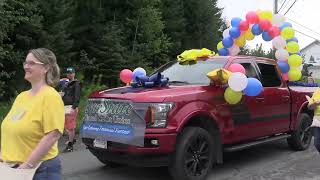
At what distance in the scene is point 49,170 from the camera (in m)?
3.75

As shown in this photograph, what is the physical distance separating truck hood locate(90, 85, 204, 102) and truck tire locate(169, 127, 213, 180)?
1.73 feet

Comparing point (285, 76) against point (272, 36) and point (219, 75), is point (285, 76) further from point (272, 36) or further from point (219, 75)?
point (219, 75)

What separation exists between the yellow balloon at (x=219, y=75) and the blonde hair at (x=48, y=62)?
3842 millimetres

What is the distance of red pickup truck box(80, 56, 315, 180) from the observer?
6.52 m

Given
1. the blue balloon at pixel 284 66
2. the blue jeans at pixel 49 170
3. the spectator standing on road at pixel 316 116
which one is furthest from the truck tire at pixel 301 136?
the blue jeans at pixel 49 170

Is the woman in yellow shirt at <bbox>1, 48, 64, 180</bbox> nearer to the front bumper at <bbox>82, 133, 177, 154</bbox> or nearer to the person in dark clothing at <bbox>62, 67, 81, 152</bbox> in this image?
the front bumper at <bbox>82, 133, 177, 154</bbox>

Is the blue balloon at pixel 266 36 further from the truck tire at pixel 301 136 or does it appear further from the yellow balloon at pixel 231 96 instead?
the yellow balloon at pixel 231 96

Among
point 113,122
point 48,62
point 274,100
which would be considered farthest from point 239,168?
point 48,62

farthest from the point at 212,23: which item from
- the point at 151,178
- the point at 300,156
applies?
the point at 151,178

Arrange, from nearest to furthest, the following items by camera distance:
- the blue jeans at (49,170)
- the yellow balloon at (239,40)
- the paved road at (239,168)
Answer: the blue jeans at (49,170) → the paved road at (239,168) → the yellow balloon at (239,40)

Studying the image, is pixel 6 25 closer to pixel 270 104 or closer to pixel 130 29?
pixel 270 104

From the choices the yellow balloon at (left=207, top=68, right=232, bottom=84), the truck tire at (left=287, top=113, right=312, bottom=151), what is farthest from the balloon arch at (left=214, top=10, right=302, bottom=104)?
the yellow balloon at (left=207, top=68, right=232, bottom=84)

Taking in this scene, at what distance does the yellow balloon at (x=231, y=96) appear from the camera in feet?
24.3

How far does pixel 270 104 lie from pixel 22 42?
26.4 ft
